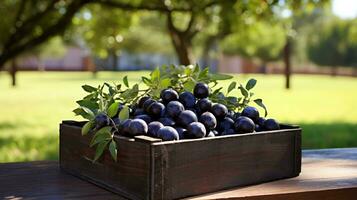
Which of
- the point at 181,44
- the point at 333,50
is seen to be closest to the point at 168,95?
the point at 181,44

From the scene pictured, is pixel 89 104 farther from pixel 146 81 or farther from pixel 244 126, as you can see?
pixel 244 126

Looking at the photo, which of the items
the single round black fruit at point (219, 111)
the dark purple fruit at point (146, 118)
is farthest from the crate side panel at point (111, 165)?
the single round black fruit at point (219, 111)

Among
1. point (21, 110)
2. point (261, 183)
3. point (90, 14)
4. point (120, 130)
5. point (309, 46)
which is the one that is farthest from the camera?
point (309, 46)

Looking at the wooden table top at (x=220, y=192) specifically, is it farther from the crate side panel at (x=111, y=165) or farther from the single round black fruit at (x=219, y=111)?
the single round black fruit at (x=219, y=111)

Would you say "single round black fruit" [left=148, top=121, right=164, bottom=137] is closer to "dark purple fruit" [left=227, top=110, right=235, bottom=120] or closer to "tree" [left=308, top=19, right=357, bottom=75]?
"dark purple fruit" [left=227, top=110, right=235, bottom=120]

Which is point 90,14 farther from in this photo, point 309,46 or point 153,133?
point 309,46

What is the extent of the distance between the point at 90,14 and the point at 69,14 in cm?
344

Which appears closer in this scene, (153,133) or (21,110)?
(153,133)

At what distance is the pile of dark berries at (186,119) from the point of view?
4.25 ft

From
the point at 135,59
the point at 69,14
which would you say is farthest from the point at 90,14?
the point at 135,59

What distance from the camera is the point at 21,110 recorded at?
44.9 feet

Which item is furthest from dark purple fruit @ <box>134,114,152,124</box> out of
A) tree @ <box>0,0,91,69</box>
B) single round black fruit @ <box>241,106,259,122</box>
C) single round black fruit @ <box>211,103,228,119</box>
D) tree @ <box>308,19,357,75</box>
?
tree @ <box>308,19,357,75</box>

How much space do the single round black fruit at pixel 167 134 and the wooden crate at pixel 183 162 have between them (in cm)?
3

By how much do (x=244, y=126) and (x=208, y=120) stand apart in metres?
0.12
